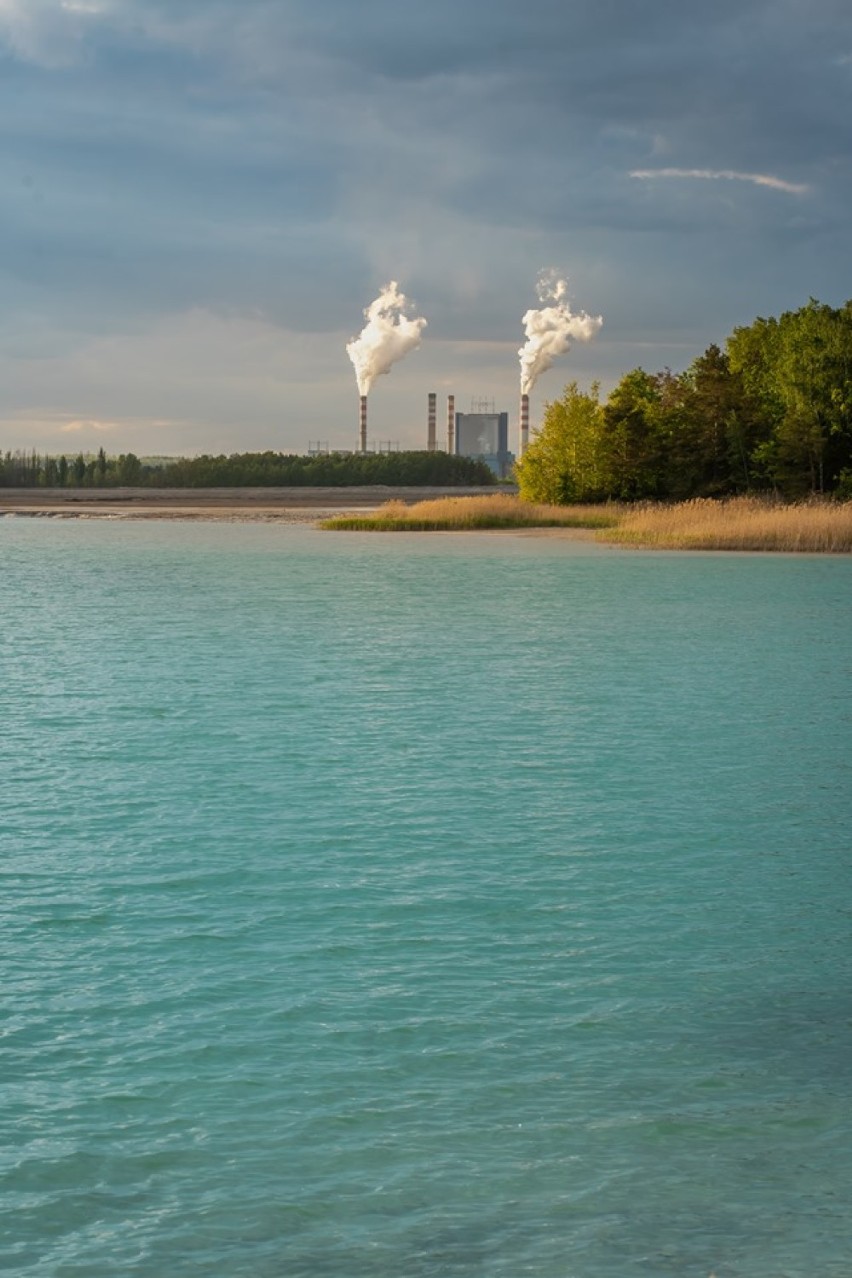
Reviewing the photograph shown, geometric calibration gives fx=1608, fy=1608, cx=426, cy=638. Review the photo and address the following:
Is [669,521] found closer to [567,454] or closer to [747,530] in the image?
[747,530]

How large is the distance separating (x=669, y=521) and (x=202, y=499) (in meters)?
Answer: 85.0

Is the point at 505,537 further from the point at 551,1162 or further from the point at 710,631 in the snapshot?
the point at 551,1162

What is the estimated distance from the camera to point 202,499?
143 m

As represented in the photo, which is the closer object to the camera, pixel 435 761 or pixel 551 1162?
pixel 551 1162

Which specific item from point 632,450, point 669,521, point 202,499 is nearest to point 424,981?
point 669,521

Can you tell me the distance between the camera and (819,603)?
122 ft

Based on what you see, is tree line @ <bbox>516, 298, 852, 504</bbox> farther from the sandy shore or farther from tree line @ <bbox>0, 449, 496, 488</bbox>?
tree line @ <bbox>0, 449, 496, 488</bbox>

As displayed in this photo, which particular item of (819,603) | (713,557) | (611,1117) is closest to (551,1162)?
(611,1117)

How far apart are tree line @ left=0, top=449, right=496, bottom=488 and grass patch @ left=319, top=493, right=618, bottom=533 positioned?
71.7 m

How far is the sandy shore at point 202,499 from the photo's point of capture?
12825 centimetres

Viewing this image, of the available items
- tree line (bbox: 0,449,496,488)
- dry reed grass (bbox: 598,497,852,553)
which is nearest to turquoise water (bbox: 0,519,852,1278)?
dry reed grass (bbox: 598,497,852,553)

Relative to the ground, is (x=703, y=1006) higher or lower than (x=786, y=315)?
lower

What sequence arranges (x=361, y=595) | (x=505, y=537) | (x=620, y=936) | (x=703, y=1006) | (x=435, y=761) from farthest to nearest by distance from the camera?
1. (x=505, y=537)
2. (x=361, y=595)
3. (x=435, y=761)
4. (x=620, y=936)
5. (x=703, y=1006)

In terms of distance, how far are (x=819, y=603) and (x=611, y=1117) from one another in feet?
103
